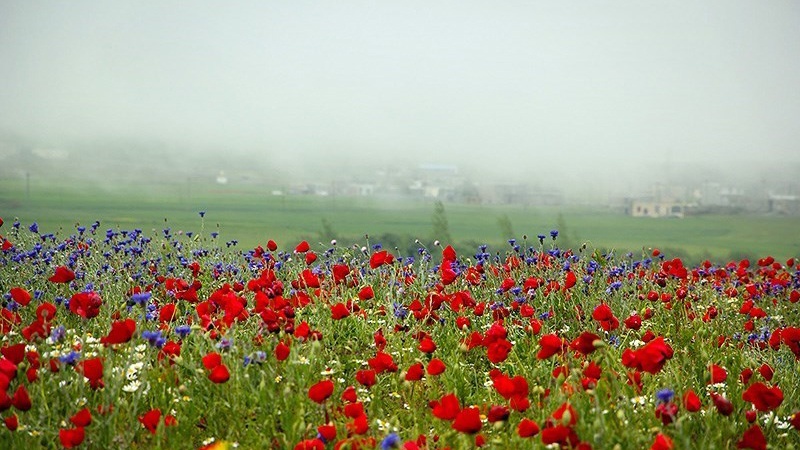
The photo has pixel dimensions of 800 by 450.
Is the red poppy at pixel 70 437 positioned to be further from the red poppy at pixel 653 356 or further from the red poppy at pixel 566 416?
the red poppy at pixel 653 356

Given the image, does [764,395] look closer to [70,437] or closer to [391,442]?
[391,442]

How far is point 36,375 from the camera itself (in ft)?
13.3

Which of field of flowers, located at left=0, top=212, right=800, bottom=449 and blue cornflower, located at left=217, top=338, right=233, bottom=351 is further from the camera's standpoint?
blue cornflower, located at left=217, top=338, right=233, bottom=351

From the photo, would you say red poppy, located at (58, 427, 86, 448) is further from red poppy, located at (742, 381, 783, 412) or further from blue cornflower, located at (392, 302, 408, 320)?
red poppy, located at (742, 381, 783, 412)

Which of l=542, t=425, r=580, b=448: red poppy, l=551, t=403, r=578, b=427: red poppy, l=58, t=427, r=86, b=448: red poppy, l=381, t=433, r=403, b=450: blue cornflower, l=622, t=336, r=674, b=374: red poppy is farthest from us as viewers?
l=622, t=336, r=674, b=374: red poppy

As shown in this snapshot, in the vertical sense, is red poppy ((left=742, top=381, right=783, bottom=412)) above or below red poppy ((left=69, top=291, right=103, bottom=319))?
below

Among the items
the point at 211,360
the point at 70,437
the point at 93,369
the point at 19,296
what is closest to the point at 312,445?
the point at 211,360

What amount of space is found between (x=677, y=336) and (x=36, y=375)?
16.0 ft

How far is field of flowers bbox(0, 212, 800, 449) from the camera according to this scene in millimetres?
3596

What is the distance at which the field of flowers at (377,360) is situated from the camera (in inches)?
142

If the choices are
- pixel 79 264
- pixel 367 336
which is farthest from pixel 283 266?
pixel 367 336

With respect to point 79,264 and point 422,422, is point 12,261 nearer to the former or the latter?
point 79,264

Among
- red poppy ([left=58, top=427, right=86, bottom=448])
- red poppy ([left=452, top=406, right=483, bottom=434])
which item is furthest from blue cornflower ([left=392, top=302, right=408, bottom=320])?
Answer: red poppy ([left=58, top=427, right=86, bottom=448])

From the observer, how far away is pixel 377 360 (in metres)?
4.00
